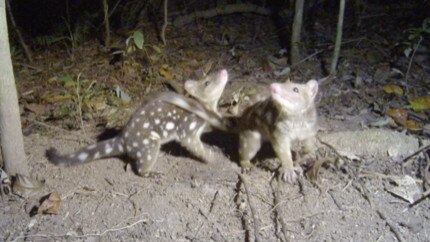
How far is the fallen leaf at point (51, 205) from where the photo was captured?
411cm

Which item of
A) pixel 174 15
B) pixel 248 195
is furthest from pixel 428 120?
pixel 174 15

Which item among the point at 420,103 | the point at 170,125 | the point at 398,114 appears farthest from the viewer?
the point at 420,103

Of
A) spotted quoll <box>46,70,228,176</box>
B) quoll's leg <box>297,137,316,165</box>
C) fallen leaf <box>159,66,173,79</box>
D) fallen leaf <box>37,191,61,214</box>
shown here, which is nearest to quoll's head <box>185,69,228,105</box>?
spotted quoll <box>46,70,228,176</box>

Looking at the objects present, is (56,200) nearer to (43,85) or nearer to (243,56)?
(43,85)

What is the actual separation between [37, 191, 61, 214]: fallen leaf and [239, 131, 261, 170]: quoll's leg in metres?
1.75

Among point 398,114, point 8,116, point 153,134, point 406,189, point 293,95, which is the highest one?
point 293,95

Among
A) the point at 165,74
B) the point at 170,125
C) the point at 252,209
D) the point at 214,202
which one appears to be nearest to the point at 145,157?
the point at 170,125

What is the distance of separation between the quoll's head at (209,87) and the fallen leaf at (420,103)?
235cm

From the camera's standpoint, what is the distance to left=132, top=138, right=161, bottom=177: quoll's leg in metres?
4.60

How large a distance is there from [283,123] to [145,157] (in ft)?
4.44

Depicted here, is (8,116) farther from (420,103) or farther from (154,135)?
(420,103)

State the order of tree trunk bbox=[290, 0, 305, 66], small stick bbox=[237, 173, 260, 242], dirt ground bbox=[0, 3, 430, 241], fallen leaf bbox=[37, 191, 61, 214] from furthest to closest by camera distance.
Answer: tree trunk bbox=[290, 0, 305, 66] → fallen leaf bbox=[37, 191, 61, 214] → dirt ground bbox=[0, 3, 430, 241] → small stick bbox=[237, 173, 260, 242]

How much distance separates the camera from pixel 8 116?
156 inches

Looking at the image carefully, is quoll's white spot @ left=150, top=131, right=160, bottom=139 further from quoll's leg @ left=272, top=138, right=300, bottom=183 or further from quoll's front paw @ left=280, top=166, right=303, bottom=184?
quoll's front paw @ left=280, top=166, right=303, bottom=184
